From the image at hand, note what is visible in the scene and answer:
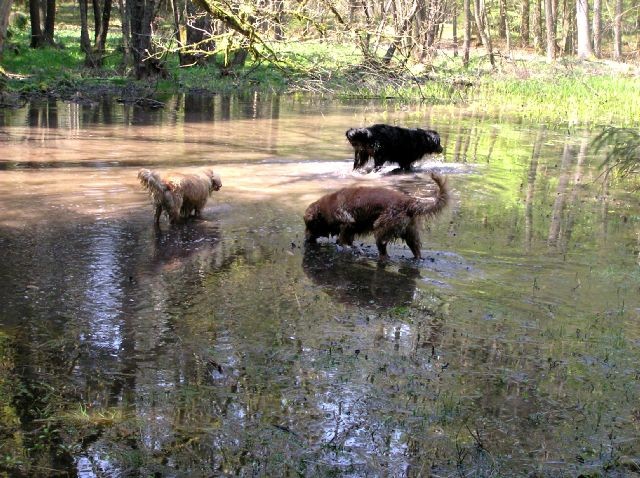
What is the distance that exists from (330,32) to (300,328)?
15.7ft

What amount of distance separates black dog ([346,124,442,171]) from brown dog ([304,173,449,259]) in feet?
16.9

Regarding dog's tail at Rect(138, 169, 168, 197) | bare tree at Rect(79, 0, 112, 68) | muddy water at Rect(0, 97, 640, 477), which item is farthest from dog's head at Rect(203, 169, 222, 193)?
bare tree at Rect(79, 0, 112, 68)

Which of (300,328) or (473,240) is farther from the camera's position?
(473,240)

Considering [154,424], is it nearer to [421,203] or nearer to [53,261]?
[53,261]

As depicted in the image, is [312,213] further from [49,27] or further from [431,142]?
[49,27]

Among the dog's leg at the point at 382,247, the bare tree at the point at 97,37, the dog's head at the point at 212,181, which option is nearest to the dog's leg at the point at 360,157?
the dog's head at the point at 212,181

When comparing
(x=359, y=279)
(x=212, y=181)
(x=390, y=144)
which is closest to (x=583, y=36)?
(x=390, y=144)

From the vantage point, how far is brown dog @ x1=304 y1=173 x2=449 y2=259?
8930 mm

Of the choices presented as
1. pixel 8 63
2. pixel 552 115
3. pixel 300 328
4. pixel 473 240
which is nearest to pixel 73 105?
pixel 8 63

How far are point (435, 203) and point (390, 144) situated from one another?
20.8 ft

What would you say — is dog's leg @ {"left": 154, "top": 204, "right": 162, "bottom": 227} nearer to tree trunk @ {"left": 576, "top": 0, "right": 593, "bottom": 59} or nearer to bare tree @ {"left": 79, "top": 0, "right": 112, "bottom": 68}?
bare tree @ {"left": 79, "top": 0, "right": 112, "bottom": 68}

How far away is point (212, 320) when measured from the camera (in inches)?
280

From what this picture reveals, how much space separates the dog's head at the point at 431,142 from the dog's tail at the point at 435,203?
258 inches

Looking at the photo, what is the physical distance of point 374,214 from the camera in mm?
9234
